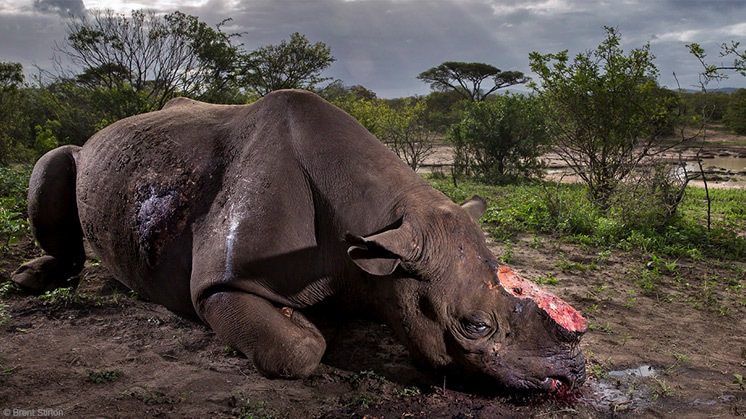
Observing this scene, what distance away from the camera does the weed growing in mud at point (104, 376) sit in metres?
4.01

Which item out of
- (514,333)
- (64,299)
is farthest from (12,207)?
(514,333)

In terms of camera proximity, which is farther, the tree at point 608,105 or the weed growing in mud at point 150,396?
the tree at point 608,105

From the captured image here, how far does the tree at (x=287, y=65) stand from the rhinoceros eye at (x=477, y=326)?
18.3 m

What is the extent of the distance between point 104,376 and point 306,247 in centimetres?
160

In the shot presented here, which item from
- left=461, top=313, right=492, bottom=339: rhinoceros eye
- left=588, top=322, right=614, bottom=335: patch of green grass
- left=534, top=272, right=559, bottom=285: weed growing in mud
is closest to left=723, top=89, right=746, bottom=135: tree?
left=534, top=272, right=559, bottom=285: weed growing in mud

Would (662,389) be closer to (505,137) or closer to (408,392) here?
(408,392)

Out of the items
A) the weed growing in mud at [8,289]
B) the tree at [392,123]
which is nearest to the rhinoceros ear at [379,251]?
the weed growing in mud at [8,289]

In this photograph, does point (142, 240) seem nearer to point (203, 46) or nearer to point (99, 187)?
point (99, 187)

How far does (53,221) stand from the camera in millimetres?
5895

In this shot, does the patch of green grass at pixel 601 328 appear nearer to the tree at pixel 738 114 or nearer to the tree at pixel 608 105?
the tree at pixel 608 105

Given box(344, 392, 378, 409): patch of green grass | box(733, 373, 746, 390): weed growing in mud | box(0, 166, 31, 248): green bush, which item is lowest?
box(733, 373, 746, 390): weed growing in mud

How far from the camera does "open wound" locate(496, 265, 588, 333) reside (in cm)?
368

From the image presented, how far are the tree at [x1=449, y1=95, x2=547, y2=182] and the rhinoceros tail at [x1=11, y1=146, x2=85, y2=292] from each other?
16047mm

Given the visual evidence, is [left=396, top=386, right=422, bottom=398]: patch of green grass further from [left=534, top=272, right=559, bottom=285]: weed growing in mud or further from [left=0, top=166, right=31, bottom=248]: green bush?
[left=0, top=166, right=31, bottom=248]: green bush
